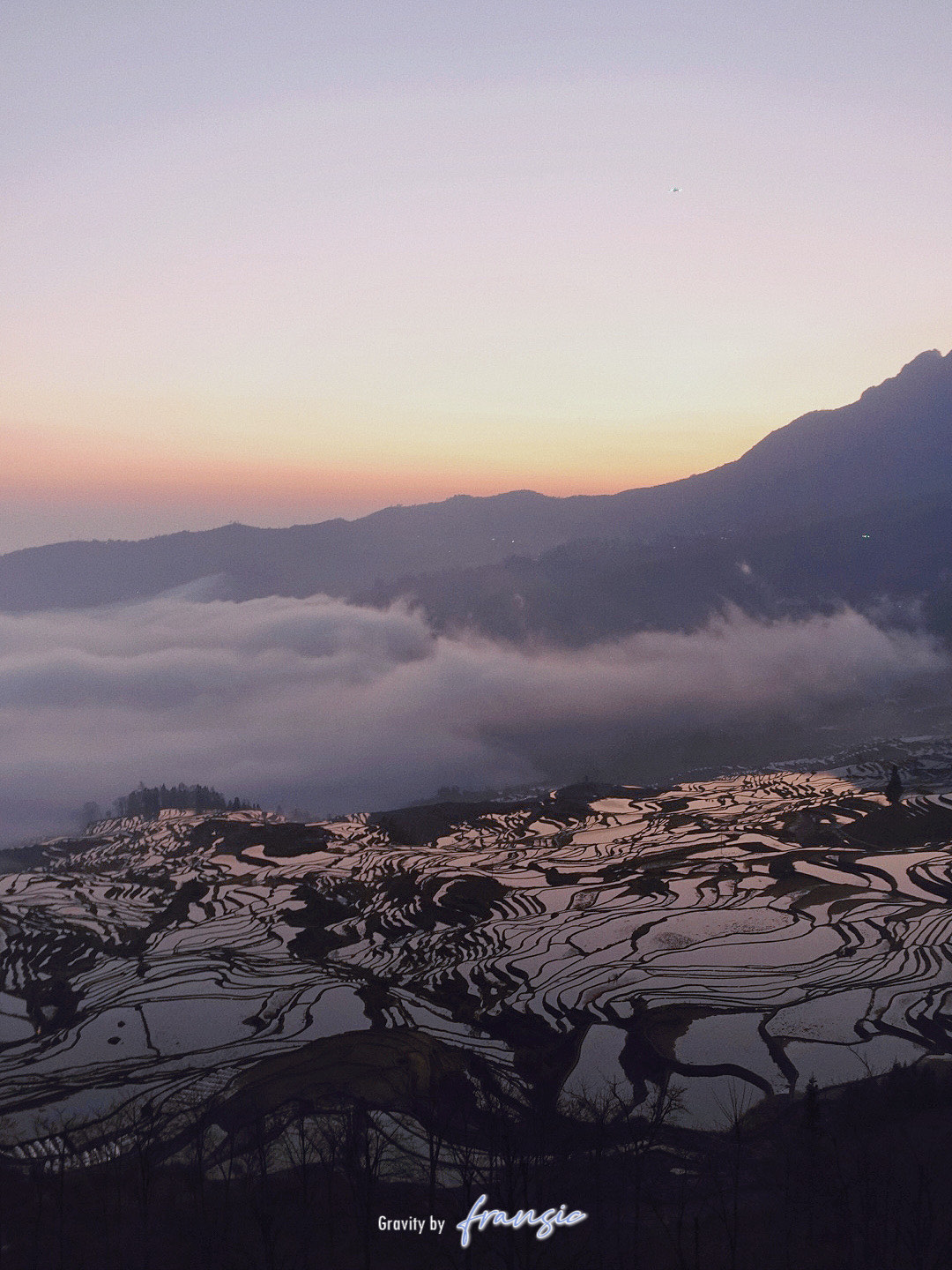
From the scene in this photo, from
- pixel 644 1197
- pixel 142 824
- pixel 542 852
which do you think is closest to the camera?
pixel 644 1197

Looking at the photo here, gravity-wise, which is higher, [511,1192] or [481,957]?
[511,1192]

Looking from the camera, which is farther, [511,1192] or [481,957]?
[481,957]

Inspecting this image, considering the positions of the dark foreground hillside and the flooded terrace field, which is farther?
the flooded terrace field

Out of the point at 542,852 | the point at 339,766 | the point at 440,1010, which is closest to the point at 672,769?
the point at 339,766

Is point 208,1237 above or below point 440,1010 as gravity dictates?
above

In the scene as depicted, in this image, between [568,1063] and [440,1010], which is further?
[440,1010]

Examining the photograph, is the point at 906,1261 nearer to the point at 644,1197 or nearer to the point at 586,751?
the point at 644,1197

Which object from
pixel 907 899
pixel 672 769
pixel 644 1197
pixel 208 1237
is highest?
pixel 208 1237

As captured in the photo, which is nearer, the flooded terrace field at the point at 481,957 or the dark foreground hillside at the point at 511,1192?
the dark foreground hillside at the point at 511,1192
